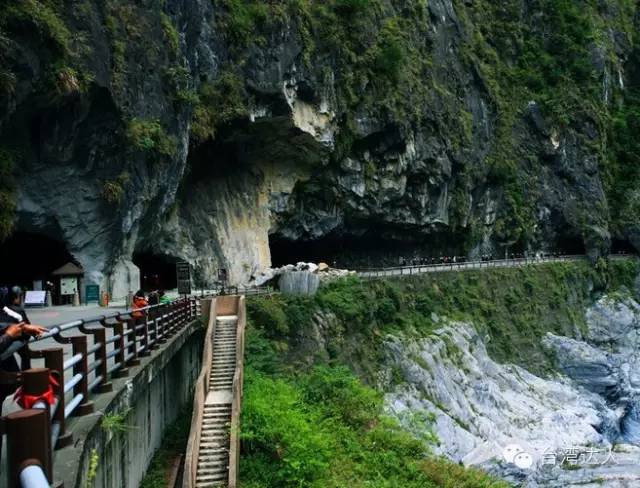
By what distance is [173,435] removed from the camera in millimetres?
16672

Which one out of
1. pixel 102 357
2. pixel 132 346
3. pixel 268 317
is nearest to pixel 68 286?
pixel 268 317

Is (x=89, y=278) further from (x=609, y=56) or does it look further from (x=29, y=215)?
(x=609, y=56)

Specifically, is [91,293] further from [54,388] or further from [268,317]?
[54,388]

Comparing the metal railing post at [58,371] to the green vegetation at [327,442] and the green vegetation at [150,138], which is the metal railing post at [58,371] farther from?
the green vegetation at [150,138]

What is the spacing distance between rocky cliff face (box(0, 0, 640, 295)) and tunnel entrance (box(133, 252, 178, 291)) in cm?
428

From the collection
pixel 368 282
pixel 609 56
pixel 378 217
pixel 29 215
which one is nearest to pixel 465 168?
pixel 378 217

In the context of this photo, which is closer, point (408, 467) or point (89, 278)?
point (408, 467)

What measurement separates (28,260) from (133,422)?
20201 mm

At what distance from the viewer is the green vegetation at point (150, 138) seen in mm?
23094

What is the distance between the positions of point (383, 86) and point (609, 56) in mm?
33971

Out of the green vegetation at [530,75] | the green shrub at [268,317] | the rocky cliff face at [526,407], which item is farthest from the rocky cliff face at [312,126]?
the rocky cliff face at [526,407]

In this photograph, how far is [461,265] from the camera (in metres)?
43.1

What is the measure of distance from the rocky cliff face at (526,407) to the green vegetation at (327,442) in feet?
14.2

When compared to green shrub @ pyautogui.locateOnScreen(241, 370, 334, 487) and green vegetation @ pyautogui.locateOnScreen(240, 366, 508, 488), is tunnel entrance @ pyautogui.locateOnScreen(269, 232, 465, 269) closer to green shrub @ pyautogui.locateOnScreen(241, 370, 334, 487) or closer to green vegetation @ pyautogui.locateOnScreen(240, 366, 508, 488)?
green vegetation @ pyautogui.locateOnScreen(240, 366, 508, 488)
